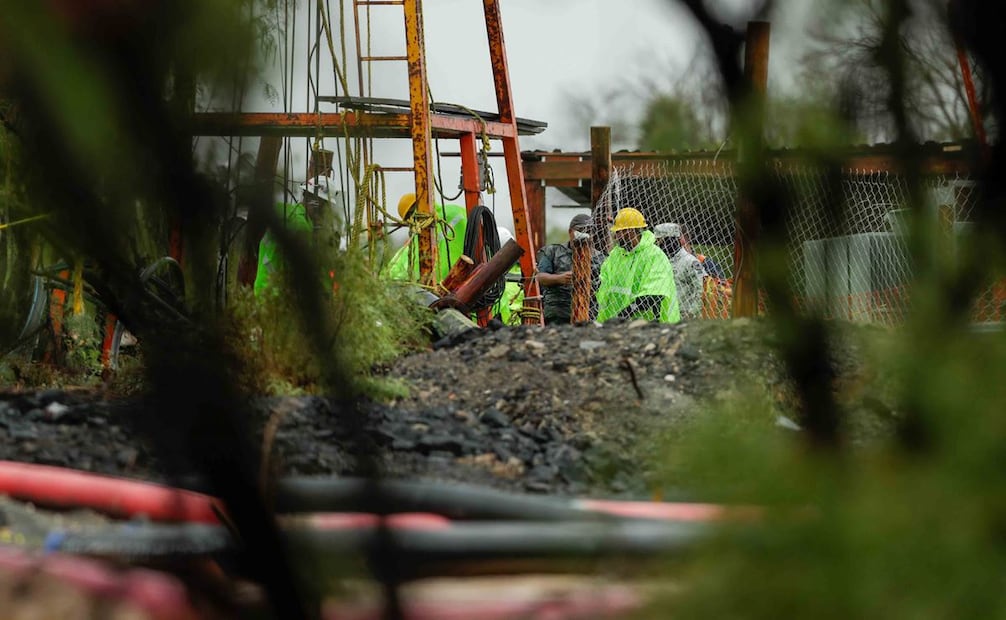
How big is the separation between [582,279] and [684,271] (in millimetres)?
959

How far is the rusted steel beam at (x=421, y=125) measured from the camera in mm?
8234

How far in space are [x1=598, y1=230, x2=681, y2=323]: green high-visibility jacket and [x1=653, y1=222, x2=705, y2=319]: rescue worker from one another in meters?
0.17

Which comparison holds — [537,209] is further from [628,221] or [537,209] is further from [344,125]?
[344,125]

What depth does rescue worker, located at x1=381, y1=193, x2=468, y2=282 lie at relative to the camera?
306 inches

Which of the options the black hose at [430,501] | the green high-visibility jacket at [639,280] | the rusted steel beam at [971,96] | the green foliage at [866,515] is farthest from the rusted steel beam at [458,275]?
the green foliage at [866,515]

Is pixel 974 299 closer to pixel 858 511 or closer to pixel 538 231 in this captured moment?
pixel 858 511

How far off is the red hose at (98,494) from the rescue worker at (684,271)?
6.30 metres

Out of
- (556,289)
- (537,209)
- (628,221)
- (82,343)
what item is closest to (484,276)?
(628,221)

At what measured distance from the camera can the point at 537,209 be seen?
13.2m

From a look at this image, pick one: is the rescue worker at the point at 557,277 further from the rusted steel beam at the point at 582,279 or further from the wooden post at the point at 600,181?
the rusted steel beam at the point at 582,279

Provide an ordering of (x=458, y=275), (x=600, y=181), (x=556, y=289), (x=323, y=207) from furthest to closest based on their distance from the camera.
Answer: (x=600, y=181) → (x=556, y=289) → (x=458, y=275) → (x=323, y=207)

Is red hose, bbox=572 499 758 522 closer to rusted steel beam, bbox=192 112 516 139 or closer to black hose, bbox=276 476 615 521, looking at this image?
black hose, bbox=276 476 615 521

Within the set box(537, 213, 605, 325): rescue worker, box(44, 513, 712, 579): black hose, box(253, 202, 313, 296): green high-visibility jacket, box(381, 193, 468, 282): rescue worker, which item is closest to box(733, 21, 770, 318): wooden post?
box(44, 513, 712, 579): black hose

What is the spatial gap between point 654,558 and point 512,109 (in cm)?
960
